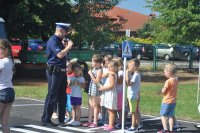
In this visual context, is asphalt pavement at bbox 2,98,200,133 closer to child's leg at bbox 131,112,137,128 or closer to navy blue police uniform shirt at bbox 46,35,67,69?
child's leg at bbox 131,112,137,128

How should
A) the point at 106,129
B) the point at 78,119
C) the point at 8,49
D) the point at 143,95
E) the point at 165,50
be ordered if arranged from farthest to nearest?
the point at 165,50
the point at 143,95
the point at 78,119
the point at 106,129
the point at 8,49

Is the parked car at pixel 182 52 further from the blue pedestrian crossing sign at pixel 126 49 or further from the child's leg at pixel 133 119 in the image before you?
the blue pedestrian crossing sign at pixel 126 49

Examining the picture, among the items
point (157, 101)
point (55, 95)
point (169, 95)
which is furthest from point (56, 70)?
point (157, 101)

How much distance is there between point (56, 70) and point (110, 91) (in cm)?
117

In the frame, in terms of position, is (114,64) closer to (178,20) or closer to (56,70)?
(56,70)

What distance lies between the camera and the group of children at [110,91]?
9.36m

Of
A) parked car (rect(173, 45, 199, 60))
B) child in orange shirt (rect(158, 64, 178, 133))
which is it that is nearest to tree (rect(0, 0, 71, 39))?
child in orange shirt (rect(158, 64, 178, 133))

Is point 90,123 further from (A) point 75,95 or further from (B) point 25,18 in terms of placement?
(B) point 25,18

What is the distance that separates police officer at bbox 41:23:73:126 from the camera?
9.55 m

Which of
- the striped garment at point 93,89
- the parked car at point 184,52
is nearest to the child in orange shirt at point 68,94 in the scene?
the striped garment at point 93,89

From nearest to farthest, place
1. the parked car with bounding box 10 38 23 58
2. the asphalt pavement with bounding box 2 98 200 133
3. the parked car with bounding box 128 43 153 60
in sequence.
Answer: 1. the asphalt pavement with bounding box 2 98 200 133
2. the parked car with bounding box 10 38 23 58
3. the parked car with bounding box 128 43 153 60

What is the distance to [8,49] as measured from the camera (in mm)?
7418

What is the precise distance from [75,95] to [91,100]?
1.20 ft

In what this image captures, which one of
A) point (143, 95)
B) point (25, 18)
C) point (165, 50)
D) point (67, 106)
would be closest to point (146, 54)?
point (165, 50)
